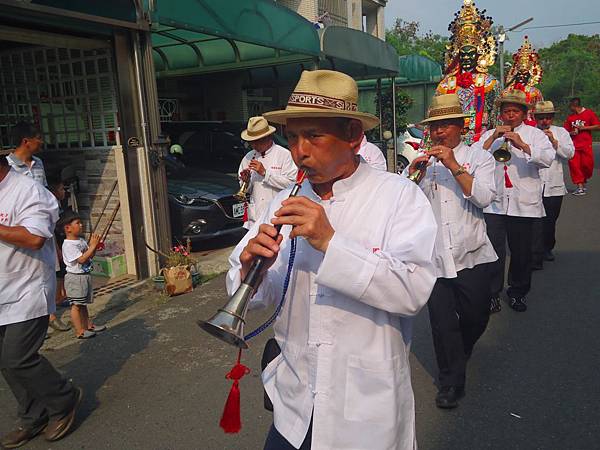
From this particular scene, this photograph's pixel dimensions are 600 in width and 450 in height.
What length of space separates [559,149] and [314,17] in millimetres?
12904

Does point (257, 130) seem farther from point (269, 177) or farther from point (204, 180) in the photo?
point (204, 180)

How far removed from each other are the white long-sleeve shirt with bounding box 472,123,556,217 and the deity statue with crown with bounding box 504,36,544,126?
2128 millimetres

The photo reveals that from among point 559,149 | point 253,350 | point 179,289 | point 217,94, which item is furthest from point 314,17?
point 253,350

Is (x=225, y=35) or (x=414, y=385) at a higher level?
(x=225, y=35)

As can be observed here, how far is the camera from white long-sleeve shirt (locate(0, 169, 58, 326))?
2980 millimetres

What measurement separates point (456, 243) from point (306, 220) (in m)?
2.19

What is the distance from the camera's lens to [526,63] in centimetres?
765

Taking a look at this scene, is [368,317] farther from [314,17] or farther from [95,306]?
[314,17]

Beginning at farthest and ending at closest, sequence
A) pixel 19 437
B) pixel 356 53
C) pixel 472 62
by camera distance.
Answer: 1. pixel 356 53
2. pixel 472 62
3. pixel 19 437

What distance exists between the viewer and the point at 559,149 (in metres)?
6.75

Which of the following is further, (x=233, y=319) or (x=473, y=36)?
(x=473, y=36)

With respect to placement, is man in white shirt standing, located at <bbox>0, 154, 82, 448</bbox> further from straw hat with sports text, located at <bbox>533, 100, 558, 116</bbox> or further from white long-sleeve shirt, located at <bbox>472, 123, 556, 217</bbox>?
straw hat with sports text, located at <bbox>533, 100, 558, 116</bbox>

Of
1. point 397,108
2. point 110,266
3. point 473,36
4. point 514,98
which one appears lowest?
point 110,266

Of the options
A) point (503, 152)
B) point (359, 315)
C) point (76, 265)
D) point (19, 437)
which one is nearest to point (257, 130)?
point (76, 265)
